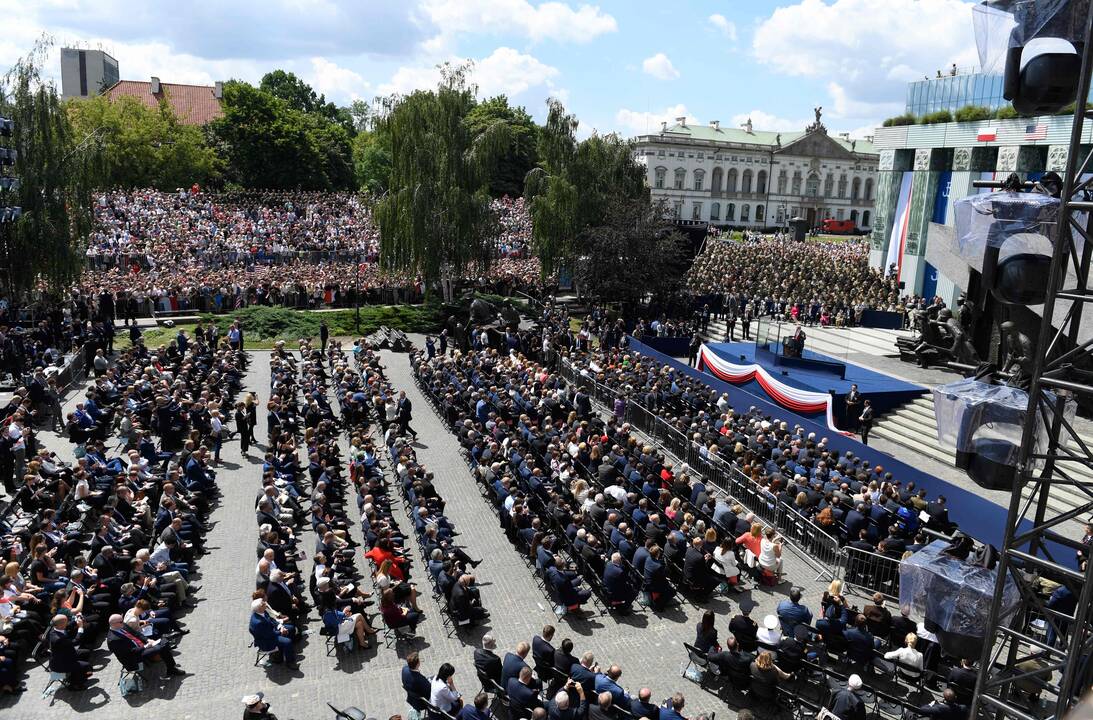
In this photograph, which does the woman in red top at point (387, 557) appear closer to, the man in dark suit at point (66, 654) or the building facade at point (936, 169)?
the man in dark suit at point (66, 654)

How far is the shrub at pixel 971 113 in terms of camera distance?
34.6 m

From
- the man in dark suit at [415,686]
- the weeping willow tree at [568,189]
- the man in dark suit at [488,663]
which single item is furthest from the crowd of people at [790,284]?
the man in dark suit at [415,686]

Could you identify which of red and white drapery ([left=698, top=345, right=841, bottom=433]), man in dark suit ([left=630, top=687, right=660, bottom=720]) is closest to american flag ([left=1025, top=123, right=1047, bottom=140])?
red and white drapery ([left=698, top=345, right=841, bottom=433])

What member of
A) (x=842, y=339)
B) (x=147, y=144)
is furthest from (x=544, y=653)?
(x=147, y=144)

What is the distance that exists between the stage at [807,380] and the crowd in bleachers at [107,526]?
1575 centimetres

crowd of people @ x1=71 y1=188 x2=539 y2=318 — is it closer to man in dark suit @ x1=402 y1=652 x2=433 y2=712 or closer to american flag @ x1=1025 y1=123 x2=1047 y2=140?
american flag @ x1=1025 y1=123 x2=1047 y2=140

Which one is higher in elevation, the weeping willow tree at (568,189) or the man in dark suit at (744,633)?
the weeping willow tree at (568,189)

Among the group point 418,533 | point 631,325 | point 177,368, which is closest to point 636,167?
point 631,325

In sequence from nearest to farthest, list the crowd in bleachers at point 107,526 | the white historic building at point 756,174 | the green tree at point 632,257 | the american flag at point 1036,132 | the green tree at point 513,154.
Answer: the crowd in bleachers at point 107,526
the american flag at point 1036,132
the green tree at point 632,257
the green tree at point 513,154
the white historic building at point 756,174

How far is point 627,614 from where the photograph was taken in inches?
477

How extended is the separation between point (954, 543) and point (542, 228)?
31793 millimetres

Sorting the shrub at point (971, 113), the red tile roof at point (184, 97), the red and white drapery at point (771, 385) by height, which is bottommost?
the red and white drapery at point (771, 385)

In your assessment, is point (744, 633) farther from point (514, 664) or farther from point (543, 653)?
point (514, 664)

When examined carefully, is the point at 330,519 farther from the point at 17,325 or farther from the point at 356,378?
the point at 17,325
